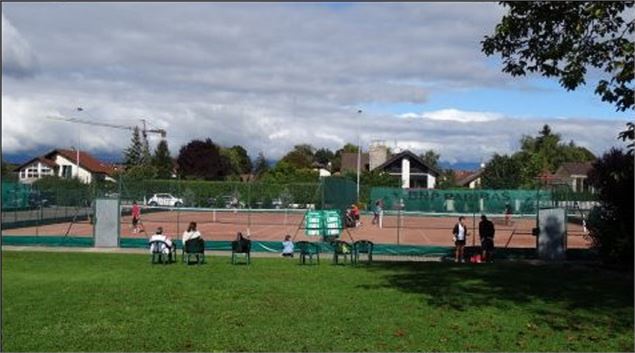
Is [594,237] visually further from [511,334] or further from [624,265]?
[511,334]

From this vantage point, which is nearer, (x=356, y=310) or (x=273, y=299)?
(x=356, y=310)

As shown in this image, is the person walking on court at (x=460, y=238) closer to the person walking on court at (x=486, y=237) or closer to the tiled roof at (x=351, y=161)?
the person walking on court at (x=486, y=237)

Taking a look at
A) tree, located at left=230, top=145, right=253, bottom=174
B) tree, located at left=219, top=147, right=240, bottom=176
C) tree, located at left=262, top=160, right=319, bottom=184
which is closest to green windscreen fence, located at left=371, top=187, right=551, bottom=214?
tree, located at left=262, top=160, right=319, bottom=184

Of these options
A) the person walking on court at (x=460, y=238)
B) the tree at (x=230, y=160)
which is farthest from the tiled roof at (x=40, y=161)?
the person walking on court at (x=460, y=238)

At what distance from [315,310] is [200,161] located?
101 meters

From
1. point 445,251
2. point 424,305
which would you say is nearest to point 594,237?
point 445,251

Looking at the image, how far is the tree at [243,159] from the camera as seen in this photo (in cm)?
13762

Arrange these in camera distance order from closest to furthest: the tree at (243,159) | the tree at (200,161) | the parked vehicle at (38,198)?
the parked vehicle at (38,198) → the tree at (200,161) → the tree at (243,159)

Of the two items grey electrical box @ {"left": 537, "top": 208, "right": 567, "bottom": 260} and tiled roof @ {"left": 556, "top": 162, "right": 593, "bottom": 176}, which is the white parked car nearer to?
grey electrical box @ {"left": 537, "top": 208, "right": 567, "bottom": 260}

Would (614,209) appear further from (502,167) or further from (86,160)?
(86,160)

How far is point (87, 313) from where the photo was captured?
11.4 meters

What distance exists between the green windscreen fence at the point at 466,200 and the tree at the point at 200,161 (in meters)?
76.6

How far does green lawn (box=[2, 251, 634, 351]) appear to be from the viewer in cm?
909

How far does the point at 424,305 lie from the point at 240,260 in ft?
41.2
